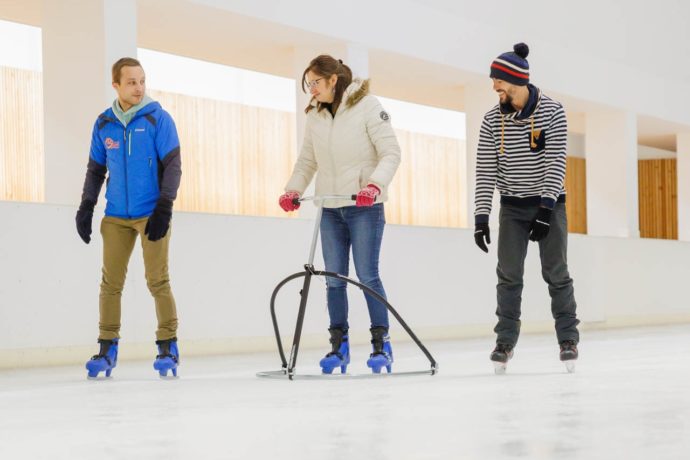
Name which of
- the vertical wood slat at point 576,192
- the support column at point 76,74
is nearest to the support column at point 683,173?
the vertical wood slat at point 576,192

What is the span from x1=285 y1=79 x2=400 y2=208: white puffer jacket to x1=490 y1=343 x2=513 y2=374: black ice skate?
744 millimetres

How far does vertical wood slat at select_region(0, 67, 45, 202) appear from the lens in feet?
23.1

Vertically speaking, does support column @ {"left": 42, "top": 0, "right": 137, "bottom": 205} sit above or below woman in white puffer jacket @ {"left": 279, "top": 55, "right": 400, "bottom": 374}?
above

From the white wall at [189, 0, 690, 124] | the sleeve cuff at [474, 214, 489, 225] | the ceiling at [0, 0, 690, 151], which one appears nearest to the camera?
the sleeve cuff at [474, 214, 489, 225]

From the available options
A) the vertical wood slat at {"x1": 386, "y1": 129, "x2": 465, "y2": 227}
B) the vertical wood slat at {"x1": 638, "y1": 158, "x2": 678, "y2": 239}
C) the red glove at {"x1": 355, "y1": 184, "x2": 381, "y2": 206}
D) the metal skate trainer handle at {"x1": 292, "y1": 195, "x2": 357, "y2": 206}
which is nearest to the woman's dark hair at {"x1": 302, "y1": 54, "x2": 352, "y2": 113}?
the metal skate trainer handle at {"x1": 292, "y1": 195, "x2": 357, "y2": 206}

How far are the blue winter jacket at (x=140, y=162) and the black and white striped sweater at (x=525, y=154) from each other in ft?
3.94

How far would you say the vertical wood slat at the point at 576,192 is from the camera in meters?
13.7

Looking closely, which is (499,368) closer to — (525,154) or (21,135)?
(525,154)

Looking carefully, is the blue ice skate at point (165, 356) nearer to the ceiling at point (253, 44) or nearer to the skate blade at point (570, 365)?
the skate blade at point (570, 365)

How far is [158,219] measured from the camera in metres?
4.04

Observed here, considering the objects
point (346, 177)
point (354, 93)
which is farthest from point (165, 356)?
point (354, 93)

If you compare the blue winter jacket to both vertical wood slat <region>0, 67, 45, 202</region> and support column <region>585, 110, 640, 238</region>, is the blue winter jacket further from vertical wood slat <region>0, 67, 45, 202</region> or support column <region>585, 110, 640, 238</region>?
support column <region>585, 110, 640, 238</region>

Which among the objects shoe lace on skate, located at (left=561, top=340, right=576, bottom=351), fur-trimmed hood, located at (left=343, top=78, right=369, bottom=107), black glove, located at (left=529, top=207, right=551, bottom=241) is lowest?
shoe lace on skate, located at (left=561, top=340, right=576, bottom=351)

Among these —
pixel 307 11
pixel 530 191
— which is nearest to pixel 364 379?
pixel 530 191
